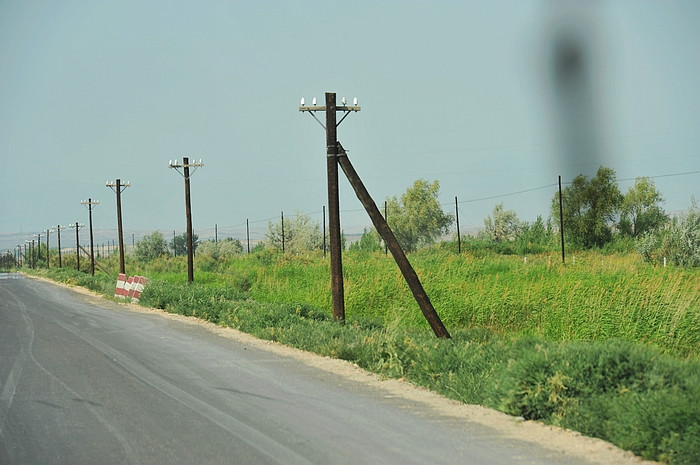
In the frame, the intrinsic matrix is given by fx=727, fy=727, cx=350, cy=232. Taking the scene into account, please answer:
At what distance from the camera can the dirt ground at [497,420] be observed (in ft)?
22.6

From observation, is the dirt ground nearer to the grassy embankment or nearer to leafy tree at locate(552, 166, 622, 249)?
the grassy embankment

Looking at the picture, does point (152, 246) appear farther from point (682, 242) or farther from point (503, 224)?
point (682, 242)

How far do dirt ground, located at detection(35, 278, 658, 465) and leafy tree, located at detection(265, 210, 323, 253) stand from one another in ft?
273

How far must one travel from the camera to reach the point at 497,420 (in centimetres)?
841

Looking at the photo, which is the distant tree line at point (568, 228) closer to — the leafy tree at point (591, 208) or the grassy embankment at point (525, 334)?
the leafy tree at point (591, 208)

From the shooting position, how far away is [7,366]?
41.5ft

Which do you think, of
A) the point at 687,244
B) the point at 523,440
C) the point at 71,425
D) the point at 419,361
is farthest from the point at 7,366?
the point at 687,244

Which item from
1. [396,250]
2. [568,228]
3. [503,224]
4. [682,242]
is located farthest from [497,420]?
[503,224]

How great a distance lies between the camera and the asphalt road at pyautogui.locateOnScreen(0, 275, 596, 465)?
690 cm

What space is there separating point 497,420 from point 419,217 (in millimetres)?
88826

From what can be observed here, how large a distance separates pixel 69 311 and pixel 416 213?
73.4 meters

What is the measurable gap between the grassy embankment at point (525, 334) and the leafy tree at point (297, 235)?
59.6m

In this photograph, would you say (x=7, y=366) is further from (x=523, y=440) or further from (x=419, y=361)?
(x=523, y=440)

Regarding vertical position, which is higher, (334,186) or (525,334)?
(334,186)
